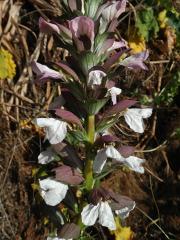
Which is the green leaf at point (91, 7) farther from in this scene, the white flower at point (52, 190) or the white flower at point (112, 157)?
the white flower at point (52, 190)

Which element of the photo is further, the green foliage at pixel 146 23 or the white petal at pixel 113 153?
the green foliage at pixel 146 23

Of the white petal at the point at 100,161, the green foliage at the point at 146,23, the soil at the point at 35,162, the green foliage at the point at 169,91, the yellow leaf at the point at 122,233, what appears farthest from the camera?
the green foliage at the point at 146,23

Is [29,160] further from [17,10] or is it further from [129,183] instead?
[17,10]

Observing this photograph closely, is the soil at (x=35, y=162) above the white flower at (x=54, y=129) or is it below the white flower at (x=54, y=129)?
below

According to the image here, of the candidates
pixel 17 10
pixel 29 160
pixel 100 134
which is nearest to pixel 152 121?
pixel 29 160

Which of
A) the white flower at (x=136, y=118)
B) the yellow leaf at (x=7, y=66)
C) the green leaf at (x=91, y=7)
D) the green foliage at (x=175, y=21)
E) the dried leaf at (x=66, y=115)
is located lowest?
the white flower at (x=136, y=118)

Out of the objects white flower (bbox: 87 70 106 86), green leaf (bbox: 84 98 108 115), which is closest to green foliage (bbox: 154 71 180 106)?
green leaf (bbox: 84 98 108 115)


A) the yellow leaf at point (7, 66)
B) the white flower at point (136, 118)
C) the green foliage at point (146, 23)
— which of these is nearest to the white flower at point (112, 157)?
the white flower at point (136, 118)

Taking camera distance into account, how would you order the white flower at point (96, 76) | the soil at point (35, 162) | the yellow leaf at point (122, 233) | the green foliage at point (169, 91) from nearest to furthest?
the white flower at point (96, 76) < the yellow leaf at point (122, 233) < the soil at point (35, 162) < the green foliage at point (169, 91)
